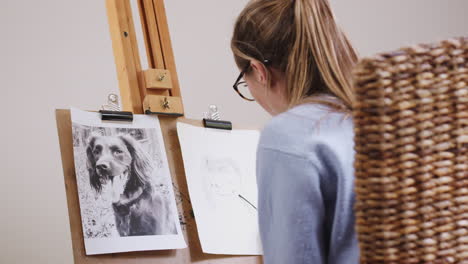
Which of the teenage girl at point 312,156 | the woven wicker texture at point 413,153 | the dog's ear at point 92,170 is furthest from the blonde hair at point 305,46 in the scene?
the dog's ear at point 92,170

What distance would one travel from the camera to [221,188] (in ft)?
4.86

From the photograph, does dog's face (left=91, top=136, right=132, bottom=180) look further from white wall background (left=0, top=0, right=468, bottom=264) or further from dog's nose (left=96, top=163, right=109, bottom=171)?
white wall background (left=0, top=0, right=468, bottom=264)

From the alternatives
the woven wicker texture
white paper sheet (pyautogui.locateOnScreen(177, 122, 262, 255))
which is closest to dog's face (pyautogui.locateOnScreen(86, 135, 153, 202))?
white paper sheet (pyautogui.locateOnScreen(177, 122, 262, 255))

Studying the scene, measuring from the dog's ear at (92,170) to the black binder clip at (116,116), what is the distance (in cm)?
8

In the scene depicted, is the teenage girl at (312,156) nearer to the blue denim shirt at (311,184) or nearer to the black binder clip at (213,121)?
the blue denim shirt at (311,184)

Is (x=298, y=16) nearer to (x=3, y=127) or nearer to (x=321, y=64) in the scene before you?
(x=321, y=64)

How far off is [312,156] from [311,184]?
0.03 m

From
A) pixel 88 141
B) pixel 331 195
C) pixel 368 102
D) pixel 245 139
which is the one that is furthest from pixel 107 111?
pixel 368 102

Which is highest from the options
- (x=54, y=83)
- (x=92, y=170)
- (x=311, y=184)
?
(x=54, y=83)

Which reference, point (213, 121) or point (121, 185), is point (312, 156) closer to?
point (121, 185)

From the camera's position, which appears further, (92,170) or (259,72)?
(92,170)

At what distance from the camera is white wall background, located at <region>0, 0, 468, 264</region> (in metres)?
1.90

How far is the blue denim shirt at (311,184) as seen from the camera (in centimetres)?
69

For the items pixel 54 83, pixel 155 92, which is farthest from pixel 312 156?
pixel 54 83
